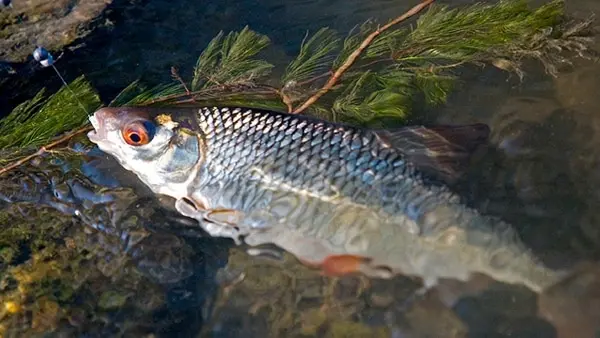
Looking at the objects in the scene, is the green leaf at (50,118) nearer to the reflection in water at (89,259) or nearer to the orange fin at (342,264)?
the reflection in water at (89,259)

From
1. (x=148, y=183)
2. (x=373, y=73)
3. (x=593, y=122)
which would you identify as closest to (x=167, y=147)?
(x=148, y=183)

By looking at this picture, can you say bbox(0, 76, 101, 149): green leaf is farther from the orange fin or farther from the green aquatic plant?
the orange fin

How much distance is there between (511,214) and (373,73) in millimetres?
1183

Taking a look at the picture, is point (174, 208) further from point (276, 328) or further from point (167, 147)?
point (276, 328)

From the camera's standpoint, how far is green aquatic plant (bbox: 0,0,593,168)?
12.8 ft

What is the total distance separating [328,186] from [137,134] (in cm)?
107

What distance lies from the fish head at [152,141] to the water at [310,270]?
299mm

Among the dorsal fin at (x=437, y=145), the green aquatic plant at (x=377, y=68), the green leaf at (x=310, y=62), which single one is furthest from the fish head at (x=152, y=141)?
the dorsal fin at (x=437, y=145)

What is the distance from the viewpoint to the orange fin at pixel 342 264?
339 centimetres

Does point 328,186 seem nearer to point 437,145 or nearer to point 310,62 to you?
point 437,145

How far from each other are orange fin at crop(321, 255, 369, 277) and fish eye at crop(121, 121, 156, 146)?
45.8 inches

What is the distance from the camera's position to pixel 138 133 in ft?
11.6

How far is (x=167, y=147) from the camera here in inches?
142

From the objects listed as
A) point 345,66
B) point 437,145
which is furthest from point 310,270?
point 345,66
